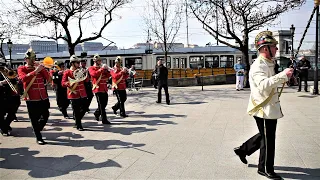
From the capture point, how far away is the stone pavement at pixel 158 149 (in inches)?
160

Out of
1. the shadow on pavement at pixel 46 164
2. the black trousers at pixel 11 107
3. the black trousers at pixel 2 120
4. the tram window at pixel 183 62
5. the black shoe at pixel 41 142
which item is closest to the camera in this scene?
the shadow on pavement at pixel 46 164

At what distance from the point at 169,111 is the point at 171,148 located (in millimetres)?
4235

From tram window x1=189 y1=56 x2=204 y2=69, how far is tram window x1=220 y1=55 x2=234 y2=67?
1847 millimetres

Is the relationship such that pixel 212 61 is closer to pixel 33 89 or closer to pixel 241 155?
pixel 33 89

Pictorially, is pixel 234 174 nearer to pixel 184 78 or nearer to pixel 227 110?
pixel 227 110

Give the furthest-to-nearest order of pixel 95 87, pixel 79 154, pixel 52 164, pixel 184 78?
1. pixel 184 78
2. pixel 95 87
3. pixel 79 154
4. pixel 52 164

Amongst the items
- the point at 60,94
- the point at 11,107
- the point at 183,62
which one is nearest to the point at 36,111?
the point at 11,107

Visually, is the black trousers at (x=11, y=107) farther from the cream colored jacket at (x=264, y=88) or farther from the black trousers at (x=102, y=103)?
the cream colored jacket at (x=264, y=88)

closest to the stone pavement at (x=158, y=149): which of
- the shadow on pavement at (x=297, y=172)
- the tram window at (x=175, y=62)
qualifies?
the shadow on pavement at (x=297, y=172)

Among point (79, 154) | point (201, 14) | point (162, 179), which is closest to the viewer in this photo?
point (162, 179)

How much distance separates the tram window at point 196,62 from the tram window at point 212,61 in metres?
0.46

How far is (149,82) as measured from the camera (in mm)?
21672

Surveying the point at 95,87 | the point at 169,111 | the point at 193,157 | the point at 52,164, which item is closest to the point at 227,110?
→ the point at 169,111

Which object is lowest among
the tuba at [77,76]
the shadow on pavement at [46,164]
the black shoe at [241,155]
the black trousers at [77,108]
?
the shadow on pavement at [46,164]
